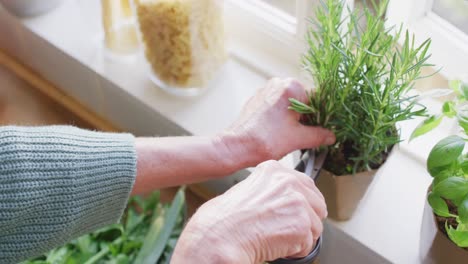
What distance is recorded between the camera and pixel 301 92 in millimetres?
766

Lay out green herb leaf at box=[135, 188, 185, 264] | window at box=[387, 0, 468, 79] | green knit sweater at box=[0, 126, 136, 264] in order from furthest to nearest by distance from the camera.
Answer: green herb leaf at box=[135, 188, 185, 264] < window at box=[387, 0, 468, 79] < green knit sweater at box=[0, 126, 136, 264]

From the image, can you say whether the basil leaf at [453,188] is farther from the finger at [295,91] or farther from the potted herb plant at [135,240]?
the potted herb plant at [135,240]

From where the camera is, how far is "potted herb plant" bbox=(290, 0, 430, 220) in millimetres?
655

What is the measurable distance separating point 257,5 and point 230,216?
448mm

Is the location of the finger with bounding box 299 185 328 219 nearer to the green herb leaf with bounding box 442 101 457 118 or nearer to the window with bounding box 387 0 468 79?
the green herb leaf with bounding box 442 101 457 118

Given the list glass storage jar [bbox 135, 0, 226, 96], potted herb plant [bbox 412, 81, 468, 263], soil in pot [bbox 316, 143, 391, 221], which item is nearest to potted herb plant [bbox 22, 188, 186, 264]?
glass storage jar [bbox 135, 0, 226, 96]

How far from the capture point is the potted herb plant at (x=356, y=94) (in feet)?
2.15

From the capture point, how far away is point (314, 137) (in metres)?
0.73

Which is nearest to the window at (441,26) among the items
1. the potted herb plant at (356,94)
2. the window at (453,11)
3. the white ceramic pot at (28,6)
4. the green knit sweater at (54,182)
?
the window at (453,11)

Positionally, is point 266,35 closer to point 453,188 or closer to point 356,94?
point 356,94

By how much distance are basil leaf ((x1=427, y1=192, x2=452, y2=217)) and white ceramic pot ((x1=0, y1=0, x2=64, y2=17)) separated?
70cm

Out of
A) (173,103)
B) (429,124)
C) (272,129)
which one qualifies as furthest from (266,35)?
(429,124)

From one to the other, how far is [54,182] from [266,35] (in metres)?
0.40

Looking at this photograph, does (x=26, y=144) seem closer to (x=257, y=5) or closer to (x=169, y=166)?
(x=169, y=166)
